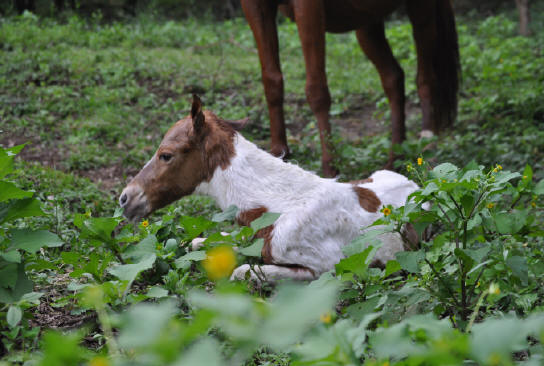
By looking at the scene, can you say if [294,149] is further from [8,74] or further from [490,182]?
[8,74]

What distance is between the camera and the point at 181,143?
10.4ft

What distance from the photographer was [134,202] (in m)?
3.22

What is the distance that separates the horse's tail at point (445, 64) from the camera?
5836mm

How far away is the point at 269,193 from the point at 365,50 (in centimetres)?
328

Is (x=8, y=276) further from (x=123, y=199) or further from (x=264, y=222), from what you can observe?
(x=123, y=199)

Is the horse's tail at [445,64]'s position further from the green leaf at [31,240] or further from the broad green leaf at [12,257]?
the broad green leaf at [12,257]

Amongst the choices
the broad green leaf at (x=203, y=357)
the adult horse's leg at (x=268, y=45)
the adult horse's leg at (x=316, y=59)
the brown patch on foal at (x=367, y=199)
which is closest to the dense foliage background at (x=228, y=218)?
the broad green leaf at (x=203, y=357)

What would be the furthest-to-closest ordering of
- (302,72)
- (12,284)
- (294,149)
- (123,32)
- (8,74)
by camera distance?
(123,32)
(302,72)
(8,74)
(294,149)
(12,284)

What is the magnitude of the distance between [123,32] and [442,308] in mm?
9355

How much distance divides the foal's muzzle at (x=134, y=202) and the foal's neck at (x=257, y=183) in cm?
33

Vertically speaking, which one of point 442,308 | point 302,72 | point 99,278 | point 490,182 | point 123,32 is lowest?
point 442,308

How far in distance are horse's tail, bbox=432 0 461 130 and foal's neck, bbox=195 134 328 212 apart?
3148 millimetres

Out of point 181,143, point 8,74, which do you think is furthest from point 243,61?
point 181,143

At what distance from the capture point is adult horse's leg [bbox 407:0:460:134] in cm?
572
